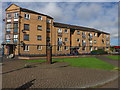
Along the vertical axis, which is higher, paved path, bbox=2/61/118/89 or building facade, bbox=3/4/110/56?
building facade, bbox=3/4/110/56

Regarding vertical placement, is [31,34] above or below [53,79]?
above

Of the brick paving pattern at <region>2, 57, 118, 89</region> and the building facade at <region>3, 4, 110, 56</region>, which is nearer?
the brick paving pattern at <region>2, 57, 118, 89</region>

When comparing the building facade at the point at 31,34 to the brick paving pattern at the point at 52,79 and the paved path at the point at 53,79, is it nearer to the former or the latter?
the brick paving pattern at the point at 52,79

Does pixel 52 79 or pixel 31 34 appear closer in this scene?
pixel 52 79

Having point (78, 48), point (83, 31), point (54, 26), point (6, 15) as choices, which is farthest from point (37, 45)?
point (83, 31)

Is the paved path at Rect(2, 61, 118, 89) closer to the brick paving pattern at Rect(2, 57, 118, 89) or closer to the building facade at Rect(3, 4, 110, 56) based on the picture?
the brick paving pattern at Rect(2, 57, 118, 89)

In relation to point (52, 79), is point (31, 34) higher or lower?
higher

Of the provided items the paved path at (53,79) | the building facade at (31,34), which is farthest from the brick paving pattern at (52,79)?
the building facade at (31,34)

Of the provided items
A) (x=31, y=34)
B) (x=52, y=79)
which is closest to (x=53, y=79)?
(x=52, y=79)

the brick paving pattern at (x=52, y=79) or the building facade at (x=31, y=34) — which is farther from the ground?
the building facade at (x=31, y=34)

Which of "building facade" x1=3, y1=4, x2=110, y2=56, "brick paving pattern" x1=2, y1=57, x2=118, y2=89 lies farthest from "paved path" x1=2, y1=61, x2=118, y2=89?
"building facade" x1=3, y1=4, x2=110, y2=56

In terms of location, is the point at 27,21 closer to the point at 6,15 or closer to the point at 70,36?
the point at 6,15

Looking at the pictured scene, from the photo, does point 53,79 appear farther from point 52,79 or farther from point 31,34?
point 31,34

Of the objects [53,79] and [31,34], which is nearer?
[53,79]
